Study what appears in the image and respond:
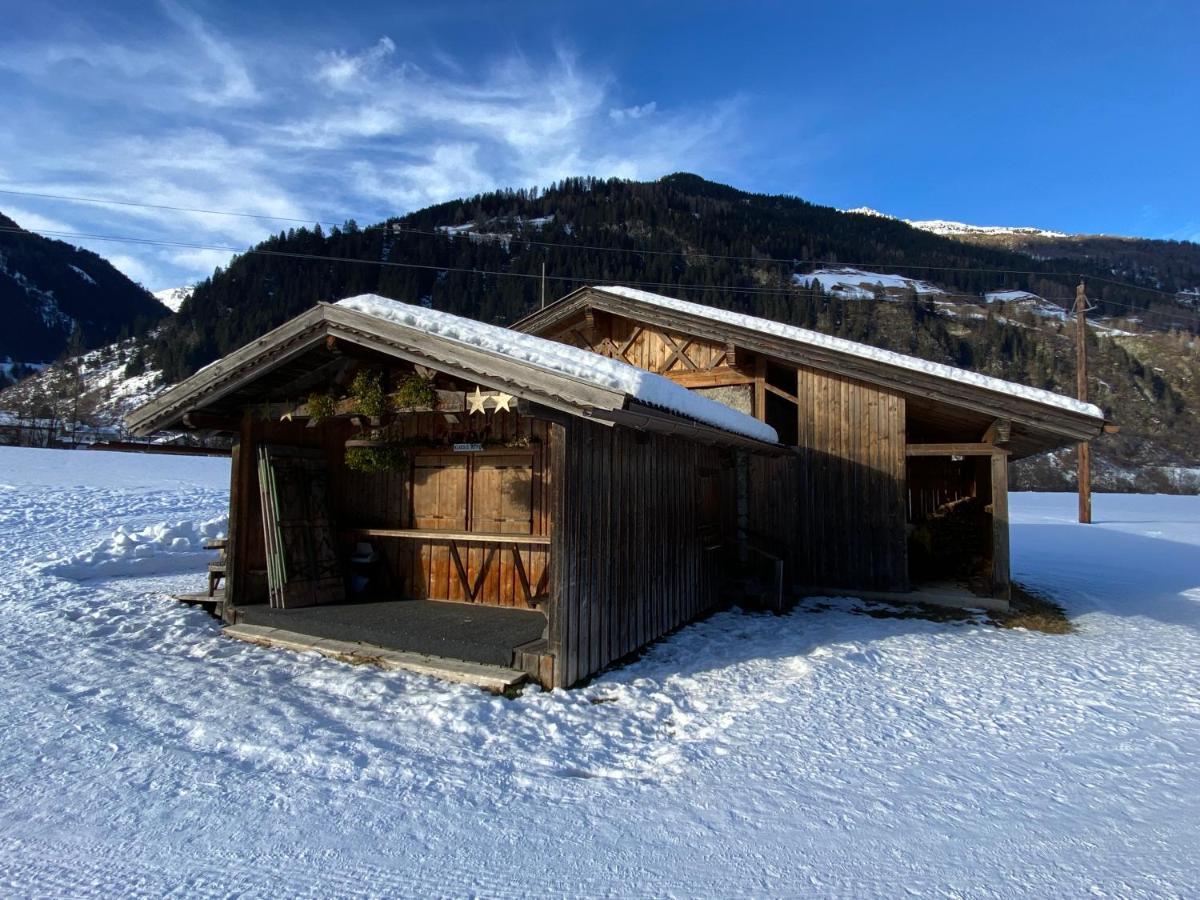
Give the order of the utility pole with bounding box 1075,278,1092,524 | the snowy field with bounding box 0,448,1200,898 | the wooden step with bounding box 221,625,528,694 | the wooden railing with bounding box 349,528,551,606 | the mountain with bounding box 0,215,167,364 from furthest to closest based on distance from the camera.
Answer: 1. the mountain with bounding box 0,215,167,364
2. the utility pole with bounding box 1075,278,1092,524
3. the wooden railing with bounding box 349,528,551,606
4. the wooden step with bounding box 221,625,528,694
5. the snowy field with bounding box 0,448,1200,898

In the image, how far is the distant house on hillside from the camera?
570 centimetres

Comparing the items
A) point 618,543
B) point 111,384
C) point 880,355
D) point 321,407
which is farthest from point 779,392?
point 111,384

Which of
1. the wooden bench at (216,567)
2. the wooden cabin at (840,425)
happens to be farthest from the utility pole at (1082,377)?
the wooden bench at (216,567)

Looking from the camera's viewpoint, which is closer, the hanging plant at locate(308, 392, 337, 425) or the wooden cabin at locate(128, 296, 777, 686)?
the wooden cabin at locate(128, 296, 777, 686)

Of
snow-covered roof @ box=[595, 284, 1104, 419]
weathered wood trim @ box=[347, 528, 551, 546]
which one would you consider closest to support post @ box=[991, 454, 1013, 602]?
snow-covered roof @ box=[595, 284, 1104, 419]

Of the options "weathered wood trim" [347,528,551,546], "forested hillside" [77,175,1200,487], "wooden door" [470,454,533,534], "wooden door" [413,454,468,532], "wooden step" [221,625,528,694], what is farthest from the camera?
"forested hillside" [77,175,1200,487]

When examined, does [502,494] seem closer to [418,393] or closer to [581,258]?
[418,393]

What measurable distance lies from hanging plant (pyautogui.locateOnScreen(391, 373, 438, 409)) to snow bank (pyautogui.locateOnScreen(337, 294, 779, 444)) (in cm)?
74

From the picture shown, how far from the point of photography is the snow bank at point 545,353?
521cm

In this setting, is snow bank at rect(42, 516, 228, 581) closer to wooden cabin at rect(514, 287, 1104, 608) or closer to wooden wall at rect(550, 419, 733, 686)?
wooden wall at rect(550, 419, 733, 686)

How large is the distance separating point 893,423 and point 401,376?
23.8 feet

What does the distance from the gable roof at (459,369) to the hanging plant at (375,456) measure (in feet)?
3.66

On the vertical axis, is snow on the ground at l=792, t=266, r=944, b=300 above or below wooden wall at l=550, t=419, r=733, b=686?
above

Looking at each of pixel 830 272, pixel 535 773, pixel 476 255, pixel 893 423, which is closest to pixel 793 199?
pixel 830 272
